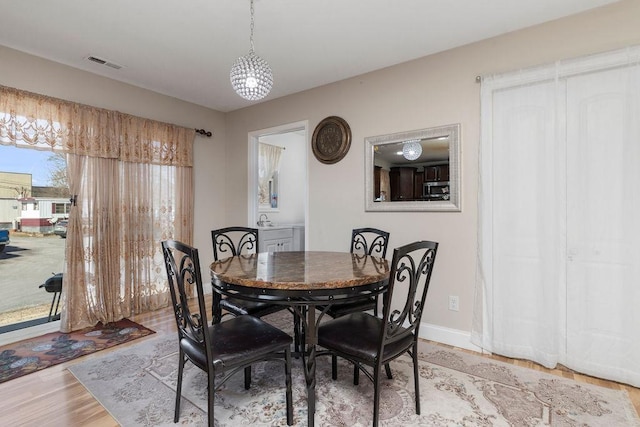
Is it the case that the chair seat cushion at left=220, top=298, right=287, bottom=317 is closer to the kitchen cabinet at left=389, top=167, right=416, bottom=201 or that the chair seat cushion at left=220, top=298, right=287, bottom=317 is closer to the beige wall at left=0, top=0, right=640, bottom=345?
the beige wall at left=0, top=0, right=640, bottom=345

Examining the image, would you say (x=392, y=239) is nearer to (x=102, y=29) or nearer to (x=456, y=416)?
(x=456, y=416)

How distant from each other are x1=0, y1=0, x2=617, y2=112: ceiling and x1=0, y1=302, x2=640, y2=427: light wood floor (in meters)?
2.50

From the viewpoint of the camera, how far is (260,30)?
2494mm

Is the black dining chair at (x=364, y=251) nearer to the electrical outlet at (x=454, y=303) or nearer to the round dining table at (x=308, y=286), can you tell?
the round dining table at (x=308, y=286)

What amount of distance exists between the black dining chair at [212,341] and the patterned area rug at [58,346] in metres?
1.42

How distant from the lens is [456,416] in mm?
1805

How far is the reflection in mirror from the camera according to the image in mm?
2783

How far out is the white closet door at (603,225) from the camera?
6.90 feet

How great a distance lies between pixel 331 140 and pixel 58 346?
307 centimetres

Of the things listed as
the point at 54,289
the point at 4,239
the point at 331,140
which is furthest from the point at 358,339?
the point at 4,239

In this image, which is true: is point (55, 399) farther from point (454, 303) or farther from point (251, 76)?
point (454, 303)

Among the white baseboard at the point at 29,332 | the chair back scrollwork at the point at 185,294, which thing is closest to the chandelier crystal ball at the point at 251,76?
the chair back scrollwork at the point at 185,294

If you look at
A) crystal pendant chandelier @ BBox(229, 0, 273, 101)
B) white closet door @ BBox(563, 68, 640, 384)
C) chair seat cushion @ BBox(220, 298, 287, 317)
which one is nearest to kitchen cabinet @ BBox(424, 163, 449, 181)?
white closet door @ BBox(563, 68, 640, 384)

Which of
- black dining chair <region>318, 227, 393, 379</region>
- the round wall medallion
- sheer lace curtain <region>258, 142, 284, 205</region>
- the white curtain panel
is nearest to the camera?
the white curtain panel
